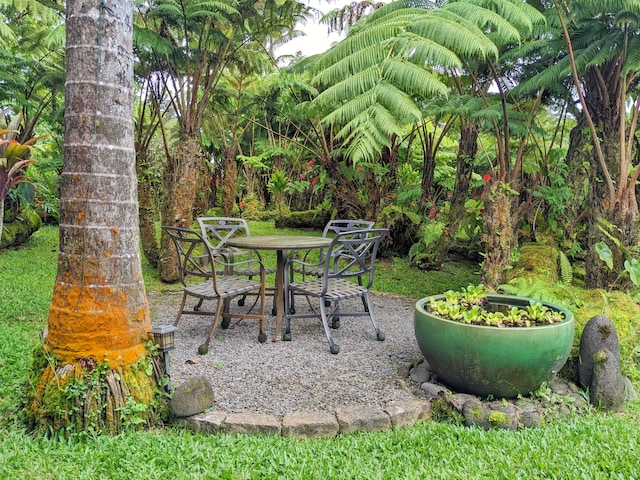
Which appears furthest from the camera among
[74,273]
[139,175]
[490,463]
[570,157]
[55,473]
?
[139,175]

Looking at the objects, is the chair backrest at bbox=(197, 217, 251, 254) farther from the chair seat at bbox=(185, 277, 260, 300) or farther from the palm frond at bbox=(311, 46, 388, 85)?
the palm frond at bbox=(311, 46, 388, 85)

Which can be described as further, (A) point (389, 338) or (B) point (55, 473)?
(A) point (389, 338)

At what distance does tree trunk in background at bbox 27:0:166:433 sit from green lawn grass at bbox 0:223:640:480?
5.8 inches

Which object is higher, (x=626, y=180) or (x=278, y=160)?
(x=278, y=160)

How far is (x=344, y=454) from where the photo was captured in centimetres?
191

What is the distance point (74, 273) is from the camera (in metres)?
1.98

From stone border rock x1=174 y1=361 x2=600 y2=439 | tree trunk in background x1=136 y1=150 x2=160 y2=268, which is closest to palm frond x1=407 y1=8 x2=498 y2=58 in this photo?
stone border rock x1=174 y1=361 x2=600 y2=439

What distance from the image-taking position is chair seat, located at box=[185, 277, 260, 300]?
3.15 metres

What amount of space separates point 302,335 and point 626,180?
2754mm

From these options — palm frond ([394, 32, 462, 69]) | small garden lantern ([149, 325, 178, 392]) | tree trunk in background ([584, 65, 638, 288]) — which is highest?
palm frond ([394, 32, 462, 69])

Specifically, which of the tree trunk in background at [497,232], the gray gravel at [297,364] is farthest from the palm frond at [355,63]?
the gray gravel at [297,364]

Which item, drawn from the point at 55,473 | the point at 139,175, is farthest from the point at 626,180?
the point at 139,175

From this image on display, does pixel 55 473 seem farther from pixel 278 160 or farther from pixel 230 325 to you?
pixel 278 160

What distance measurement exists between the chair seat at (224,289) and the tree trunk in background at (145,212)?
239 cm
